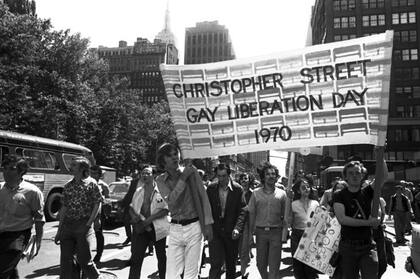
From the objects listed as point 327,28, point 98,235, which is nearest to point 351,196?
point 98,235

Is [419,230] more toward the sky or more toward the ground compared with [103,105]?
more toward the ground

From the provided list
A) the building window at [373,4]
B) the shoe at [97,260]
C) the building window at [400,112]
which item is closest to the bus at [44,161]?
the shoe at [97,260]

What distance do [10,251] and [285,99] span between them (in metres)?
3.57

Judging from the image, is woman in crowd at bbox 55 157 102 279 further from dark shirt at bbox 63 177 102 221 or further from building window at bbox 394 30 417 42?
building window at bbox 394 30 417 42

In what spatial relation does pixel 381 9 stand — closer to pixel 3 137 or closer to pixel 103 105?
pixel 103 105

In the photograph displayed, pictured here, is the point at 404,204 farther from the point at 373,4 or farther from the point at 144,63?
the point at 144,63

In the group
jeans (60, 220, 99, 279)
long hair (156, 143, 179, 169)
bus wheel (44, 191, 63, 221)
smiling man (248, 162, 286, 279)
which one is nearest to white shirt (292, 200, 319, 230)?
smiling man (248, 162, 286, 279)

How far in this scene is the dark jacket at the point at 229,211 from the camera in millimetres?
6571

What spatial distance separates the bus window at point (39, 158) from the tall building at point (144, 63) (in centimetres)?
11324

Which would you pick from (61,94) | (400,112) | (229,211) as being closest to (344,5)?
(400,112)

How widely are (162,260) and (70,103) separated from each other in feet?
92.6

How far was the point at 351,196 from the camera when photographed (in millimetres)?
4953

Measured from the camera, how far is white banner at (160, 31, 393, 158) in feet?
15.9

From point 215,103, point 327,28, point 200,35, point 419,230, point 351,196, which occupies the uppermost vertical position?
point 200,35
